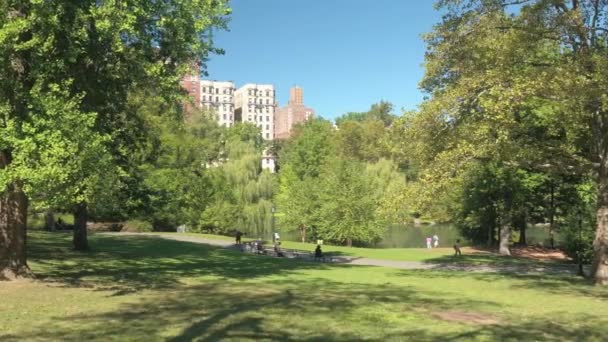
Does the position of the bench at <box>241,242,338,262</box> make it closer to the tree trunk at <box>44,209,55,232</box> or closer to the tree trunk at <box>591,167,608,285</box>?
the tree trunk at <box>591,167,608,285</box>

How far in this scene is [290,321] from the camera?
436 inches

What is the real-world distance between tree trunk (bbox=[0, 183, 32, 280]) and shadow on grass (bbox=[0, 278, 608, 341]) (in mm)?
4736

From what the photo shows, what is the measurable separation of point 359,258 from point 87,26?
21404 mm

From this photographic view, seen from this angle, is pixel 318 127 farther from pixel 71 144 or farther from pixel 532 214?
pixel 71 144

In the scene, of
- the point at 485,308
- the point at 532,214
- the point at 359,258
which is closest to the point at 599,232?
the point at 485,308

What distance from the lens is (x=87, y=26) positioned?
50.3 feet

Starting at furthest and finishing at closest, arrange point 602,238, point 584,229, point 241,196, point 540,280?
point 241,196
point 584,229
point 540,280
point 602,238

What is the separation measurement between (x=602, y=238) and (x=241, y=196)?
139 ft

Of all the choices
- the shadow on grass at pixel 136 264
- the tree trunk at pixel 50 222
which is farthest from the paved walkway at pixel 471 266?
the tree trunk at pixel 50 222

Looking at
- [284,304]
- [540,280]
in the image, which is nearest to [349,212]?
[540,280]

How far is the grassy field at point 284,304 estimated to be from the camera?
1011 centimetres

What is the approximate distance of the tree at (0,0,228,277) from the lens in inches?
537

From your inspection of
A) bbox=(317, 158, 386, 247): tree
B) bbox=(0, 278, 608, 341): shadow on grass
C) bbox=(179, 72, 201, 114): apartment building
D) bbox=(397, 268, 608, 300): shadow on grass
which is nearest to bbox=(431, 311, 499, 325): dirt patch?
bbox=(0, 278, 608, 341): shadow on grass

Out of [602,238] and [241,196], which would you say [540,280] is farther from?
[241,196]
